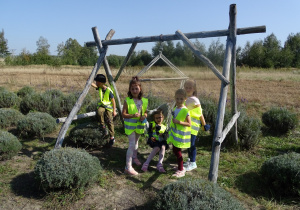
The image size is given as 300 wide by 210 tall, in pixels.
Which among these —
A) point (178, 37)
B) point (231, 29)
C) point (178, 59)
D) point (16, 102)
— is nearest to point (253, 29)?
point (231, 29)

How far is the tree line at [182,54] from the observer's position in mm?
5217

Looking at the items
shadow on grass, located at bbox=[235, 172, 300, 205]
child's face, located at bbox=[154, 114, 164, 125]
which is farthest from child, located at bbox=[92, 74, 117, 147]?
shadow on grass, located at bbox=[235, 172, 300, 205]

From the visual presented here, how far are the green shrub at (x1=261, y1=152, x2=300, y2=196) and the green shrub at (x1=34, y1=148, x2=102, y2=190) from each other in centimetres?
281

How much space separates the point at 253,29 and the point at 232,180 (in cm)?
257

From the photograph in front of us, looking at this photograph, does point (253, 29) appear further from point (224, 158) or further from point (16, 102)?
point (16, 102)

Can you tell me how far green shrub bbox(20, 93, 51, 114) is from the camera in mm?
7992

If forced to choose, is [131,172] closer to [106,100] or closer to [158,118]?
[158,118]

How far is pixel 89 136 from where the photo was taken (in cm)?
507

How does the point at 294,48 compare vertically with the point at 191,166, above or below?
above

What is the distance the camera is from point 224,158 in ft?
16.4

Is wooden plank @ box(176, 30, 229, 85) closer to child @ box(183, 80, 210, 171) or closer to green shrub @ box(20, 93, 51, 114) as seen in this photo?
child @ box(183, 80, 210, 171)

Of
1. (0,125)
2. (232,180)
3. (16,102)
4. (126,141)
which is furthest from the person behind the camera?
(16,102)

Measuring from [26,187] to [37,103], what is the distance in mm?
4860

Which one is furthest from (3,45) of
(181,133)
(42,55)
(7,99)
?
(181,133)
